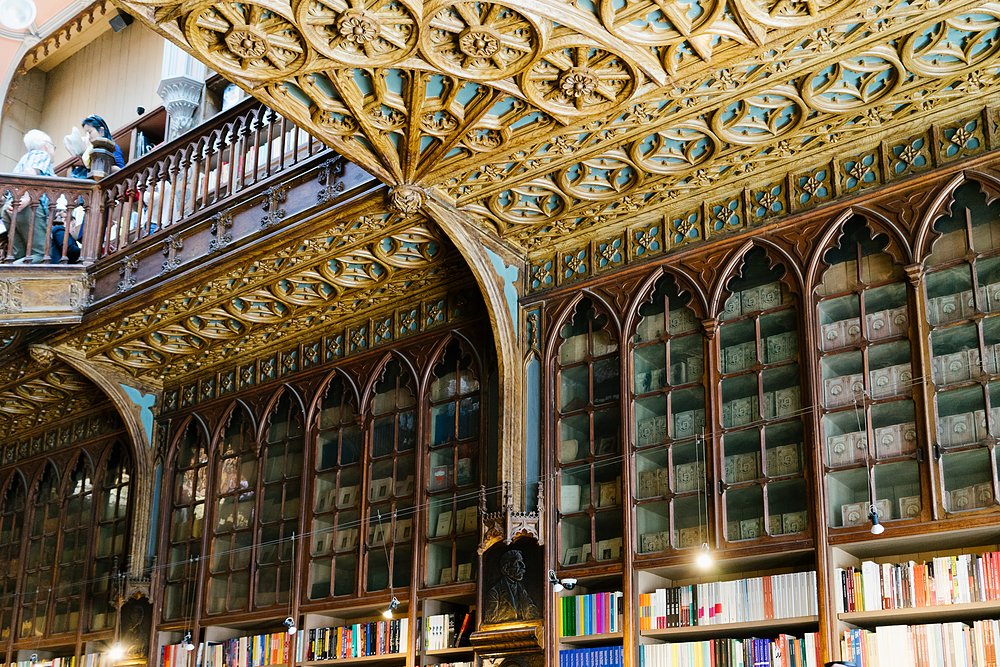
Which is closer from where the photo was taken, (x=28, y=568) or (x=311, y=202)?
(x=311, y=202)

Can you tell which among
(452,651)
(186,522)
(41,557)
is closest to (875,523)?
(452,651)

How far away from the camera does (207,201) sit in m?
6.78

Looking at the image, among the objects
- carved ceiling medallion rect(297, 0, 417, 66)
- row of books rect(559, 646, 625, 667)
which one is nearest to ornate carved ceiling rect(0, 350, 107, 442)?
carved ceiling medallion rect(297, 0, 417, 66)

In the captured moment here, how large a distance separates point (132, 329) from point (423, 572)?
2742mm

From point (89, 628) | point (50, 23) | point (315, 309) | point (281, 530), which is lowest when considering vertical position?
point (89, 628)

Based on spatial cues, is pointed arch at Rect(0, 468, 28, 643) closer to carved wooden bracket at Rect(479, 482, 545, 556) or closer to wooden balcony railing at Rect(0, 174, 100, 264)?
wooden balcony railing at Rect(0, 174, 100, 264)

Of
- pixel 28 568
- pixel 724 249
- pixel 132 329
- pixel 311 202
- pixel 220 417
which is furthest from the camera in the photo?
pixel 28 568

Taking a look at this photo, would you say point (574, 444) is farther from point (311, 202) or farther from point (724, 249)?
point (311, 202)

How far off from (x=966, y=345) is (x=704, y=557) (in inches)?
58.7

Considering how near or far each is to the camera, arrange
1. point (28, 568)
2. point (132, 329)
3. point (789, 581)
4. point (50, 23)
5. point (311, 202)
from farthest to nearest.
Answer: point (50, 23), point (28, 568), point (132, 329), point (311, 202), point (789, 581)

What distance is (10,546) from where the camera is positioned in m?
9.21

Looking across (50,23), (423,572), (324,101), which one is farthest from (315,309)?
(50,23)

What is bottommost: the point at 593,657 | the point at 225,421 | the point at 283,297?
the point at 593,657

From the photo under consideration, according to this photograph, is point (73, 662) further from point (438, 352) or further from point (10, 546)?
point (438, 352)
